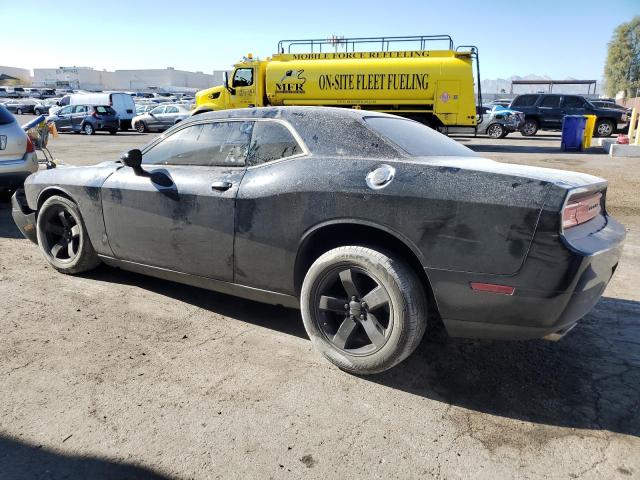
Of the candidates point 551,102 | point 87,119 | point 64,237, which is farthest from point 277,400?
point 87,119

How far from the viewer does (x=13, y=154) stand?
266 inches

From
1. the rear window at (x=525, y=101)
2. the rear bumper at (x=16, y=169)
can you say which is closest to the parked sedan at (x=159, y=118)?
the rear window at (x=525, y=101)

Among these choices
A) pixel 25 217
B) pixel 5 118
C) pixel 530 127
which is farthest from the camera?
pixel 530 127

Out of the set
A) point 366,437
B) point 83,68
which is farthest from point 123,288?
point 83,68

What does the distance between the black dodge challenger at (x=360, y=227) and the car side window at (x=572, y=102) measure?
22407 mm

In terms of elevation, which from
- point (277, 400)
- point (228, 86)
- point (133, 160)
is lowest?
point (277, 400)

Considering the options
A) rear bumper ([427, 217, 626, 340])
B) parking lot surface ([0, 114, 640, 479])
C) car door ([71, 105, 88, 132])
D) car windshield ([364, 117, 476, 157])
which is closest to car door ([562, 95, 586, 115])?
parking lot surface ([0, 114, 640, 479])

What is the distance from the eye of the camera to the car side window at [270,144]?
10.4ft

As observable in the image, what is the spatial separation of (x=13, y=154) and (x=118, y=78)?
12714 centimetres

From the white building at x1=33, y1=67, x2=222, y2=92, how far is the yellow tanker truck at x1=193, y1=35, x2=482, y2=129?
94916 mm

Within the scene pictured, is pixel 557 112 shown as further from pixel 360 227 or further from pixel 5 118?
pixel 360 227

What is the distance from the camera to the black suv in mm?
22547

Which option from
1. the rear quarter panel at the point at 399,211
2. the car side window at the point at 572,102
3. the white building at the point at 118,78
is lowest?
the rear quarter panel at the point at 399,211

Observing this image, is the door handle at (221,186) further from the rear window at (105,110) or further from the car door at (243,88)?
the rear window at (105,110)
